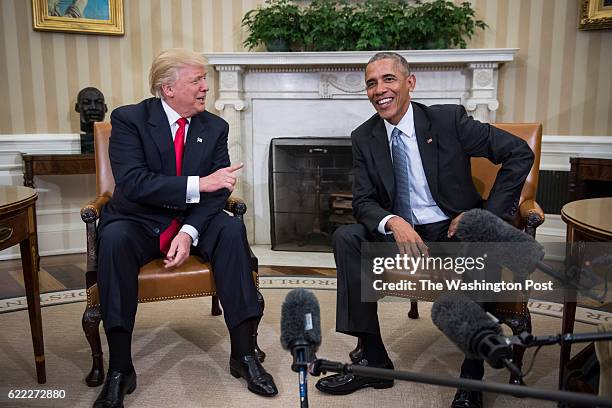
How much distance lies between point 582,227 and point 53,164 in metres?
3.38

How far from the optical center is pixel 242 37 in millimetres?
4598

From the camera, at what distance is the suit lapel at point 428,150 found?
90.6 inches

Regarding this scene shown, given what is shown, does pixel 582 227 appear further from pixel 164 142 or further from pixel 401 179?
pixel 164 142

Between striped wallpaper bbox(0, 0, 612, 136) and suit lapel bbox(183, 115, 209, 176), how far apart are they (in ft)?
7.60

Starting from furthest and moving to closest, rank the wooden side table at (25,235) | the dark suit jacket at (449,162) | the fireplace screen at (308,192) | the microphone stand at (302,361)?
the fireplace screen at (308,192) < the dark suit jacket at (449,162) < the wooden side table at (25,235) < the microphone stand at (302,361)

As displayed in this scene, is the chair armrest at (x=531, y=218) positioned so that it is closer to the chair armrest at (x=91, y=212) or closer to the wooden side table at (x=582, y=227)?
the wooden side table at (x=582, y=227)

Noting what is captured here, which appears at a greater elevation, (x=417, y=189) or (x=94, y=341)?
(x=417, y=189)

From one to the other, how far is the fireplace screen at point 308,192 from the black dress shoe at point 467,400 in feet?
8.22

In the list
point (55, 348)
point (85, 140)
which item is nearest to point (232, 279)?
point (55, 348)

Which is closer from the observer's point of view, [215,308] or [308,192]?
[215,308]

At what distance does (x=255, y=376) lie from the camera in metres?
2.21

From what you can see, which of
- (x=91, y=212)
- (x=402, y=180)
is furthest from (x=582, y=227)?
(x=91, y=212)

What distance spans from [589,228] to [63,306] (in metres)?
2.70

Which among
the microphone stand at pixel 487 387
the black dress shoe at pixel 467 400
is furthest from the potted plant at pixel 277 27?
the microphone stand at pixel 487 387
